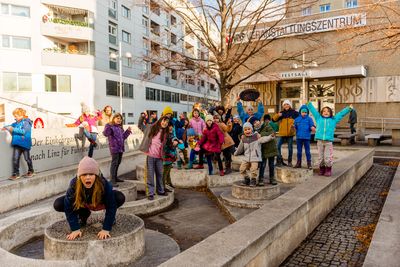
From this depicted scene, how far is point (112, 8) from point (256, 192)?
113ft

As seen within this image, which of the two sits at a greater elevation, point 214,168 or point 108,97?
point 108,97

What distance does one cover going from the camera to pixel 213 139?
823 cm

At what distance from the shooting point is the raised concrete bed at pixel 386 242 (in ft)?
12.1

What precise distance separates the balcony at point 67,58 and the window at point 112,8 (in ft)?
19.6

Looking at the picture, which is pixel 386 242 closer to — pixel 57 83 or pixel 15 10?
pixel 57 83

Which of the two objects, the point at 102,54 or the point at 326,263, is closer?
the point at 326,263

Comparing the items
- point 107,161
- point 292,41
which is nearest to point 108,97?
point 292,41

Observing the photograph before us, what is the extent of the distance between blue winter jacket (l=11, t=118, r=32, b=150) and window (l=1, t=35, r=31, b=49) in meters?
25.3

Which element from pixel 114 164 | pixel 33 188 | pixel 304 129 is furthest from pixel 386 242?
pixel 33 188

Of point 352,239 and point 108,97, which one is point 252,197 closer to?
point 352,239

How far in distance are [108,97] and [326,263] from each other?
108 ft

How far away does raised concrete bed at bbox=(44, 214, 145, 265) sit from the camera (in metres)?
3.89

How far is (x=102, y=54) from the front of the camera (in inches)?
1339

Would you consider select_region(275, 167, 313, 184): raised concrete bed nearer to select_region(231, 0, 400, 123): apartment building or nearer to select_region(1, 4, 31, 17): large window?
select_region(231, 0, 400, 123): apartment building
